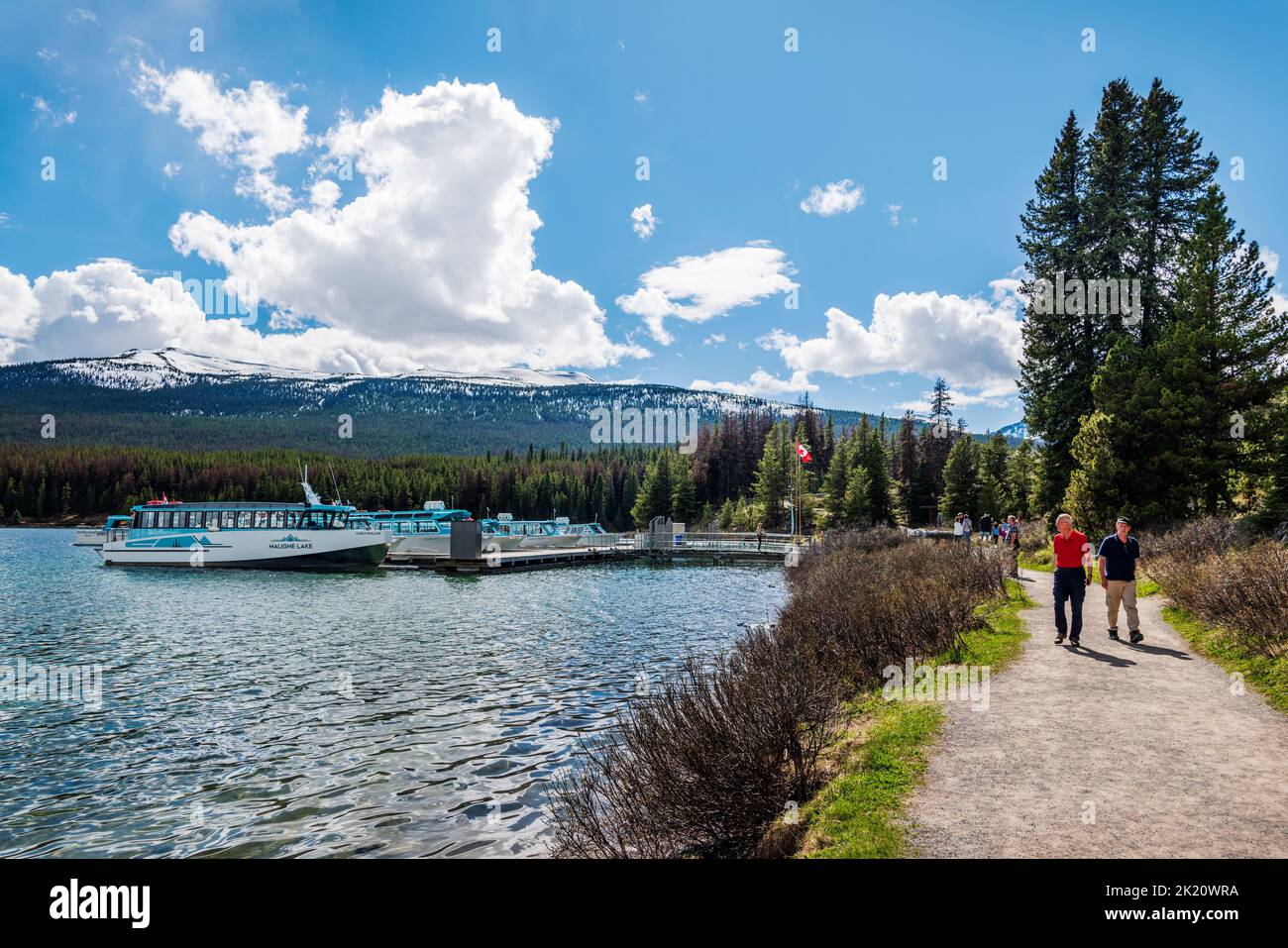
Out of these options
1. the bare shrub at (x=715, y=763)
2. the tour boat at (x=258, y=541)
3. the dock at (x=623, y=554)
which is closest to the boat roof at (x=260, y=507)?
the tour boat at (x=258, y=541)

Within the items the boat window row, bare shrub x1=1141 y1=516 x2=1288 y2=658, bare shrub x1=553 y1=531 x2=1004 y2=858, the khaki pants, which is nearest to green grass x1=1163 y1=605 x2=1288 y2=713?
bare shrub x1=1141 y1=516 x2=1288 y2=658

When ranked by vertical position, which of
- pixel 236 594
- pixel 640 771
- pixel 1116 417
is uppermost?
pixel 1116 417

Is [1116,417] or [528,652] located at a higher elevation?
[1116,417]

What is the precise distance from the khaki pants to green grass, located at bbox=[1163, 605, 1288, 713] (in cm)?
103

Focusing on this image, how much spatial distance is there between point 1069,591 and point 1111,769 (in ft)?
23.9

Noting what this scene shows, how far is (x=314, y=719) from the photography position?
1403 centimetres

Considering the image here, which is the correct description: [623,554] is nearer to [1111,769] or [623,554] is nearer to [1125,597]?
[1125,597]

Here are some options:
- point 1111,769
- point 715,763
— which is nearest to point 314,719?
point 715,763

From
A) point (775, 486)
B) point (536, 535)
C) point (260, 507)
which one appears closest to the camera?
point (260, 507)

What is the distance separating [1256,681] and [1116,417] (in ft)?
75.1

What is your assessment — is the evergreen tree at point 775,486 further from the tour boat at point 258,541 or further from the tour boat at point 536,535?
the tour boat at point 258,541

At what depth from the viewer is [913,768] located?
26.2 feet
